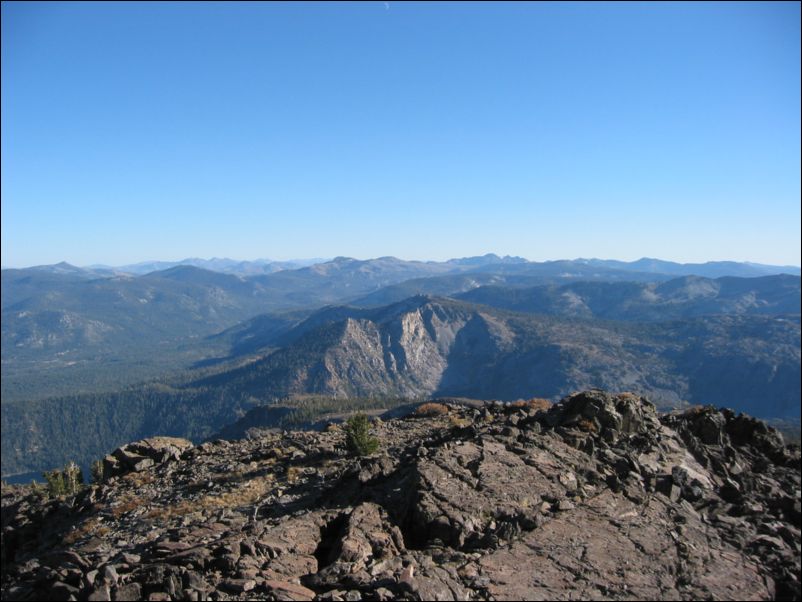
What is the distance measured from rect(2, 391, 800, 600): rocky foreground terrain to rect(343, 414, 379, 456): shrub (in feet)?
2.88

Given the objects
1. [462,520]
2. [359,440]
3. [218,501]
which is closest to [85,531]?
[218,501]

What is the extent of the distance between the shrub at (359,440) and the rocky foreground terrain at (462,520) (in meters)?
0.88

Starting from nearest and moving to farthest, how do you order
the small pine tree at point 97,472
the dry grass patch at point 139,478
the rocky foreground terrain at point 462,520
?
1. the rocky foreground terrain at point 462,520
2. the dry grass patch at point 139,478
3. the small pine tree at point 97,472

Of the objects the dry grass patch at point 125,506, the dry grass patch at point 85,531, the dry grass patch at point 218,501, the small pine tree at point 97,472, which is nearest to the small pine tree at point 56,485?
the small pine tree at point 97,472

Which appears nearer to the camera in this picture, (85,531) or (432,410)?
(85,531)

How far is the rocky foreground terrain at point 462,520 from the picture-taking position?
13.8m

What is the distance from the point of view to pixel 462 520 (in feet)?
54.9

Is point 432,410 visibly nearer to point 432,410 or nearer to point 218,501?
point 432,410


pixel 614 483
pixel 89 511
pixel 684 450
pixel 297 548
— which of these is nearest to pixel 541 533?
pixel 614 483

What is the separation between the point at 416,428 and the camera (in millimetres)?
36875

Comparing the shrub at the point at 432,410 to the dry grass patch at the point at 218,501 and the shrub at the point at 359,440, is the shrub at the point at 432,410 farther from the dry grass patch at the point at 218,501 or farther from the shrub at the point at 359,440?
the dry grass patch at the point at 218,501

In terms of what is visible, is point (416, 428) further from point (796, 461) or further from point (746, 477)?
point (796, 461)

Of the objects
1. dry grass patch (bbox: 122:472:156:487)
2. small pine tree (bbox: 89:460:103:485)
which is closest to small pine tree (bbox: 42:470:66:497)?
small pine tree (bbox: 89:460:103:485)

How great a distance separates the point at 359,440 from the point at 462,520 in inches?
501
